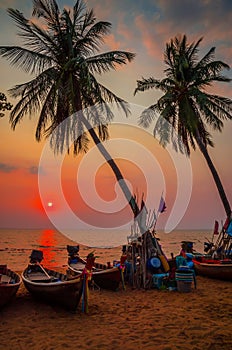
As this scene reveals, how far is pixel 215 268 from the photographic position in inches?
443

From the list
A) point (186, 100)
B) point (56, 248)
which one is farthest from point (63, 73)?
point (56, 248)

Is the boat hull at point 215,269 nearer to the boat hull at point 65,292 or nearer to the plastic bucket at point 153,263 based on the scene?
the plastic bucket at point 153,263

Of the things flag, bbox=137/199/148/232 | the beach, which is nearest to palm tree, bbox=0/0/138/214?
flag, bbox=137/199/148/232

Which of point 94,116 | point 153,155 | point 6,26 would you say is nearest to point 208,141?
point 153,155

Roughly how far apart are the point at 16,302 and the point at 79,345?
3590 mm

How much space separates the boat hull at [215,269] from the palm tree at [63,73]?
356 centimetres

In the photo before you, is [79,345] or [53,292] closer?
[79,345]

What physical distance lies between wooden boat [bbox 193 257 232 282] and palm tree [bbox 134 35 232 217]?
3949 mm

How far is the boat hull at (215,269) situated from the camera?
1090cm

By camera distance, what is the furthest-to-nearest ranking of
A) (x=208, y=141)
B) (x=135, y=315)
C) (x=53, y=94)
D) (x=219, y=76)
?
(x=208, y=141) → (x=219, y=76) → (x=53, y=94) → (x=135, y=315)

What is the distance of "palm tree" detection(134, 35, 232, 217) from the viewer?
50.4 feet

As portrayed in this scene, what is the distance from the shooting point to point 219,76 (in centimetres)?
1572

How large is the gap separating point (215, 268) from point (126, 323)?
566 centimetres

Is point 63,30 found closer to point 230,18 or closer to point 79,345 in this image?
point 230,18
